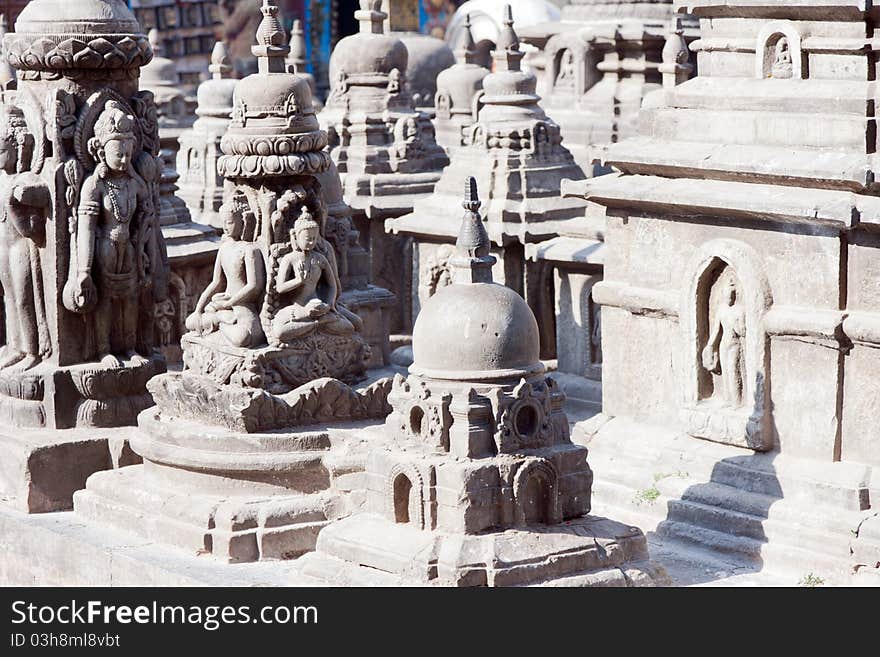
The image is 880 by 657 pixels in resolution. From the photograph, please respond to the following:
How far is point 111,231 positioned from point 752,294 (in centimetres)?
384

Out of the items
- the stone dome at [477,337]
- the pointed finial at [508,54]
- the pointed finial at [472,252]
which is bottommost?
the stone dome at [477,337]

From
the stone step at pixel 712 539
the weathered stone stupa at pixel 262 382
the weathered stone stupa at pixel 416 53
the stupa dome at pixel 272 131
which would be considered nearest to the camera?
the stone step at pixel 712 539

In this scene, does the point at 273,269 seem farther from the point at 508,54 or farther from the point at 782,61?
the point at 508,54

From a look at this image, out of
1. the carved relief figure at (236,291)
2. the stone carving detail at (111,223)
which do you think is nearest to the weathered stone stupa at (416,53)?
the stone carving detail at (111,223)

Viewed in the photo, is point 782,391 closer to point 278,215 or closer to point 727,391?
point 727,391

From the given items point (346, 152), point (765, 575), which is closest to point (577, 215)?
point (346, 152)

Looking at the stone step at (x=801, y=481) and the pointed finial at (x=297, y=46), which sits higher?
the pointed finial at (x=297, y=46)

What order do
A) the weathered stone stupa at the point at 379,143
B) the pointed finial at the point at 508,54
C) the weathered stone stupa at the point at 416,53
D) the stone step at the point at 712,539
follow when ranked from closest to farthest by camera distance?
the stone step at the point at 712,539 < the pointed finial at the point at 508,54 < the weathered stone stupa at the point at 379,143 < the weathered stone stupa at the point at 416,53

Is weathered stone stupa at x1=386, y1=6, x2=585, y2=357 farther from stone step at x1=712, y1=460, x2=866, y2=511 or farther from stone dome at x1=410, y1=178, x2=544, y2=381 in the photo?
stone dome at x1=410, y1=178, x2=544, y2=381

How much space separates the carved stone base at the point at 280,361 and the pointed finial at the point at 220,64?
27.6 feet

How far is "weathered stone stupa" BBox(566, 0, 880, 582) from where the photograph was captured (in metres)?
11.1

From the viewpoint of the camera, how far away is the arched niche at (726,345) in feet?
37.9

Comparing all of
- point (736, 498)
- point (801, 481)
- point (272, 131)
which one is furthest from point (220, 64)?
point (801, 481)

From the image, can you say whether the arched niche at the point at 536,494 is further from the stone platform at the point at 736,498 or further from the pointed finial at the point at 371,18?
the pointed finial at the point at 371,18
